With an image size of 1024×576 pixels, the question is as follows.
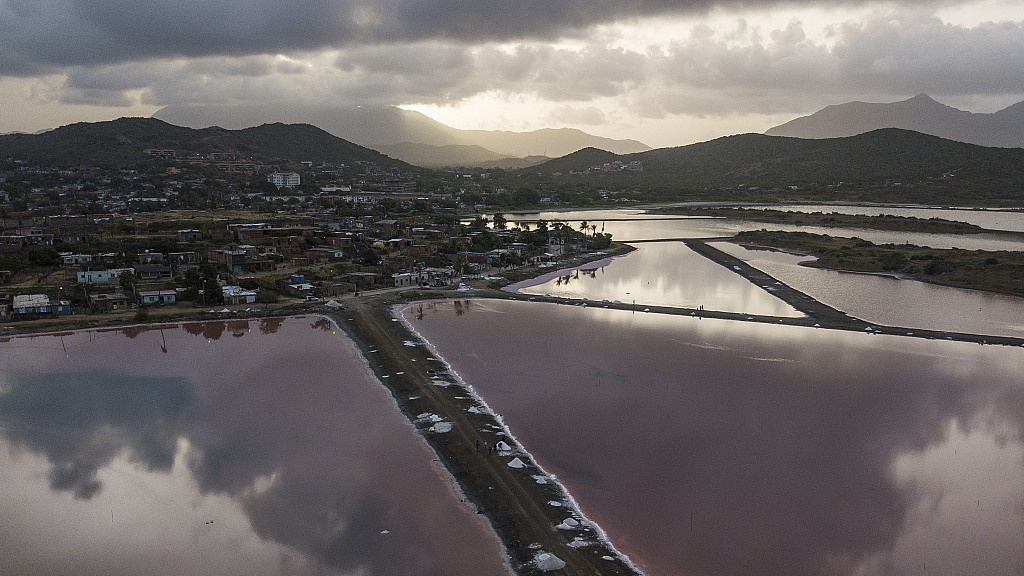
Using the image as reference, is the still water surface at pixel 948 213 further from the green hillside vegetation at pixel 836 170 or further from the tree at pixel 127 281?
the tree at pixel 127 281

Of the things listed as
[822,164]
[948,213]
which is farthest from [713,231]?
[822,164]

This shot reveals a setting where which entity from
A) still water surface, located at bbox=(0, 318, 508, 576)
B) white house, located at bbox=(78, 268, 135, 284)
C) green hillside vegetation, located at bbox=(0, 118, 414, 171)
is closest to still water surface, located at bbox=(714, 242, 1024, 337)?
still water surface, located at bbox=(0, 318, 508, 576)

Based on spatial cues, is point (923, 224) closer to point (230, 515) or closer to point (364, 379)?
point (364, 379)

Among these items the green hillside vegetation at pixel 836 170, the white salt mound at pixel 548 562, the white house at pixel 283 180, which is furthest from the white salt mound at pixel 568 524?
the green hillside vegetation at pixel 836 170

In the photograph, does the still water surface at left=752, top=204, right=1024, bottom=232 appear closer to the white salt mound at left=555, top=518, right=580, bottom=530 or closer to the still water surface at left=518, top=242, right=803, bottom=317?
the still water surface at left=518, top=242, right=803, bottom=317

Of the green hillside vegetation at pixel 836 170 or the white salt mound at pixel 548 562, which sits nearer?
the white salt mound at pixel 548 562
